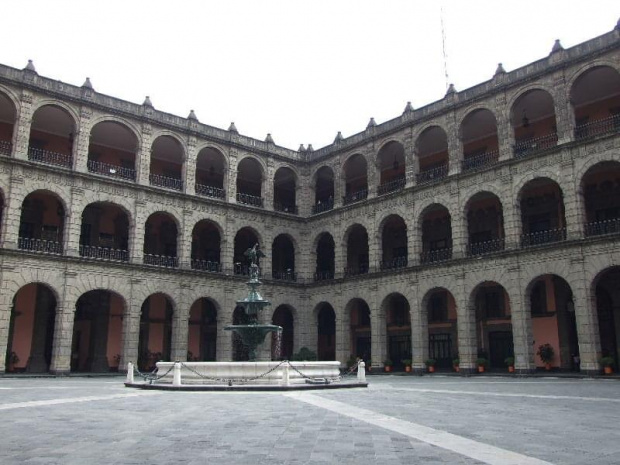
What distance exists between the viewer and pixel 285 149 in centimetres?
4056

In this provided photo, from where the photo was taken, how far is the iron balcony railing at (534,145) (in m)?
29.1

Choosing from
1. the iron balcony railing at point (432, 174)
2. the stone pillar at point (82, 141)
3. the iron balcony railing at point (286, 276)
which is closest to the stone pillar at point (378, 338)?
the iron balcony railing at point (286, 276)

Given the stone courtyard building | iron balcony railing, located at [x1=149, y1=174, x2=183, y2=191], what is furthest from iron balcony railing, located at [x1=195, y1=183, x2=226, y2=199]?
iron balcony railing, located at [x1=149, y1=174, x2=183, y2=191]

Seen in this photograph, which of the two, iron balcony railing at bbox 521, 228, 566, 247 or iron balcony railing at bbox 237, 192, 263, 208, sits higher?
iron balcony railing at bbox 237, 192, 263, 208

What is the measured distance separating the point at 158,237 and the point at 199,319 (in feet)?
20.2

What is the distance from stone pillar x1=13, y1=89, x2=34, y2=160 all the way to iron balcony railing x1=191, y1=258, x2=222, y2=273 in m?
11.5

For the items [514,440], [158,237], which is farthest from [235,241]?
[514,440]

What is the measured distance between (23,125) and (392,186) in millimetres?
21089

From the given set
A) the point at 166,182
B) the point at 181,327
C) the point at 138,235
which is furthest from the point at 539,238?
the point at 166,182

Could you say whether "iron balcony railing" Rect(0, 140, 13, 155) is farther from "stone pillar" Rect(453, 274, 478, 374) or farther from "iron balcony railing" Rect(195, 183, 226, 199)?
"stone pillar" Rect(453, 274, 478, 374)

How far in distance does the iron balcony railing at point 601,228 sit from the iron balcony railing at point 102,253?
24.0m

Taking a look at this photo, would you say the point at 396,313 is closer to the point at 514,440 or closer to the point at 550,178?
the point at 550,178

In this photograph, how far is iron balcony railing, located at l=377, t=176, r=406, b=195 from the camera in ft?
117

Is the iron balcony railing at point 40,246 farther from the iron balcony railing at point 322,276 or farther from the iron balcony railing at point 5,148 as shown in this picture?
the iron balcony railing at point 322,276
